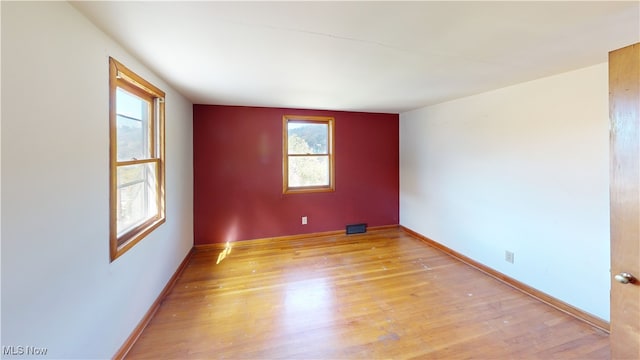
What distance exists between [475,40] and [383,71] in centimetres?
78

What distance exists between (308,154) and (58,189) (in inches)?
136

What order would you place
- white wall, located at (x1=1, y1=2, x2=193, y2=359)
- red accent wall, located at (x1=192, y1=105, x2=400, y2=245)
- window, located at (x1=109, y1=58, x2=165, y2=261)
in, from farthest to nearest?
red accent wall, located at (x1=192, y1=105, x2=400, y2=245) < window, located at (x1=109, y1=58, x2=165, y2=261) < white wall, located at (x1=1, y1=2, x2=193, y2=359)

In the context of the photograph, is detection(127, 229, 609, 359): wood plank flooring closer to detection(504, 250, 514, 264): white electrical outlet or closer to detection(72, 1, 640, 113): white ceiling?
detection(504, 250, 514, 264): white electrical outlet

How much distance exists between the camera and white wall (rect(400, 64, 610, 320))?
221 centimetres

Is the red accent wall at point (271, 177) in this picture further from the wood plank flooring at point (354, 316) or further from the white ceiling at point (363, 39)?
the white ceiling at point (363, 39)

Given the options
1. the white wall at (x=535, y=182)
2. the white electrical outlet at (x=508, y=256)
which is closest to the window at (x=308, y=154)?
the white wall at (x=535, y=182)

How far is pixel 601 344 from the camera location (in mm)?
1946

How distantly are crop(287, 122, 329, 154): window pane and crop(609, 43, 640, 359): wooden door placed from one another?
3583mm

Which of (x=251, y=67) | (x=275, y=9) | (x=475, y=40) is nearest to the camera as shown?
(x=275, y=9)

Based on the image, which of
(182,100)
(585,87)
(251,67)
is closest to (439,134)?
(585,87)

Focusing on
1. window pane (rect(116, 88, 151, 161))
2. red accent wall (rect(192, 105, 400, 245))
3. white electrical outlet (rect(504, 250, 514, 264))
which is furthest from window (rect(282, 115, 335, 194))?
white electrical outlet (rect(504, 250, 514, 264))

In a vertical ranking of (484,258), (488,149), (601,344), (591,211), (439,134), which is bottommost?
(601,344)

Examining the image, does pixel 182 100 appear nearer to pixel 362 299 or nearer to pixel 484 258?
pixel 362 299

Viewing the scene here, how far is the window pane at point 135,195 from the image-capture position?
6.56 ft
